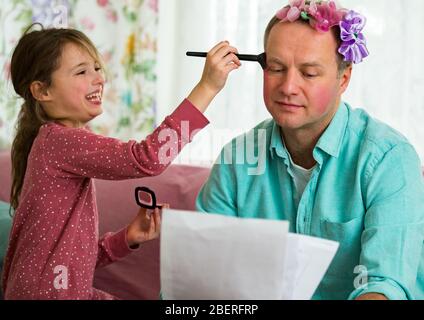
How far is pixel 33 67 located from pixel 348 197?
0.73 metres

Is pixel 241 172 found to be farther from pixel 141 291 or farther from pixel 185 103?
pixel 141 291

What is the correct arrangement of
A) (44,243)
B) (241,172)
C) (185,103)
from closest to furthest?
(185,103) < (44,243) < (241,172)

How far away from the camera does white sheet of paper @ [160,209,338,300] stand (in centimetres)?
87

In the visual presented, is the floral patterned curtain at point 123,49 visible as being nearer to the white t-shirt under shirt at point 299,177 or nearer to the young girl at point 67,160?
the young girl at point 67,160

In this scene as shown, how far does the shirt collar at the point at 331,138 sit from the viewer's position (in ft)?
4.43

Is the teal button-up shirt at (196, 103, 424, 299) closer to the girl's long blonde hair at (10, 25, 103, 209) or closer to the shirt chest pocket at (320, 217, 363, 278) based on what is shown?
the shirt chest pocket at (320, 217, 363, 278)

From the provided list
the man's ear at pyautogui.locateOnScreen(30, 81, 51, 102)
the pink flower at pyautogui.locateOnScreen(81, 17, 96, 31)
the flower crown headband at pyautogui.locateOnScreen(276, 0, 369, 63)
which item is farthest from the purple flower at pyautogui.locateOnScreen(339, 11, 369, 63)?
the pink flower at pyautogui.locateOnScreen(81, 17, 96, 31)

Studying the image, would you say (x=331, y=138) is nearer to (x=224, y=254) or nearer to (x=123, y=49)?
(x=224, y=254)

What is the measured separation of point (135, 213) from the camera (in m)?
1.88

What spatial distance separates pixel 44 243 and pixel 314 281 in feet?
1.92

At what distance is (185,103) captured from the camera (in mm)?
1184

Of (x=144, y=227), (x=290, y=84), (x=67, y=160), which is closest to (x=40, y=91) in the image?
(x=67, y=160)

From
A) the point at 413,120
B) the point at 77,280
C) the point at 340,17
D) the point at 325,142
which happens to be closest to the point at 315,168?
the point at 325,142

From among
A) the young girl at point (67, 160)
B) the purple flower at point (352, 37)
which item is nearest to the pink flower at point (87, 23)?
the young girl at point (67, 160)
